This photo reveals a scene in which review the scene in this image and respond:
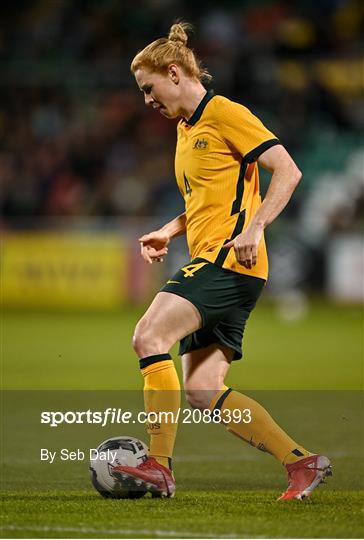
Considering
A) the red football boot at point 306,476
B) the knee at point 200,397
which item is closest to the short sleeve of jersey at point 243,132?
the knee at point 200,397

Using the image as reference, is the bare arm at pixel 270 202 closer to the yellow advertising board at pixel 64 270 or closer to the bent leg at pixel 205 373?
the bent leg at pixel 205 373

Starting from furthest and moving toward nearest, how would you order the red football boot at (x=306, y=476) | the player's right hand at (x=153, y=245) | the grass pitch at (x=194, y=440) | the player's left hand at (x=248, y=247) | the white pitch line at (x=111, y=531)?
1. the player's right hand at (x=153, y=245)
2. the red football boot at (x=306, y=476)
3. the player's left hand at (x=248, y=247)
4. the grass pitch at (x=194, y=440)
5. the white pitch line at (x=111, y=531)

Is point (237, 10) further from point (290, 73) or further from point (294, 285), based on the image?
point (294, 285)

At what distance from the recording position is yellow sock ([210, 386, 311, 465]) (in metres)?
5.88

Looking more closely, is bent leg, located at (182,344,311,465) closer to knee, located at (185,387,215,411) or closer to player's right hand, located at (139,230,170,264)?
knee, located at (185,387,215,411)

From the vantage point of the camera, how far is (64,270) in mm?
19812

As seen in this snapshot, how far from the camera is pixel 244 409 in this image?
596 centimetres

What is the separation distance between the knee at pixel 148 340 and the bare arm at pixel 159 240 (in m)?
0.74

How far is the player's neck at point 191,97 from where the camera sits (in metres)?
6.06

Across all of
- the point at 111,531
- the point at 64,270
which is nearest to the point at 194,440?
the point at 111,531

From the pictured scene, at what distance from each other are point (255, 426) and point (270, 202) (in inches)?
45.5

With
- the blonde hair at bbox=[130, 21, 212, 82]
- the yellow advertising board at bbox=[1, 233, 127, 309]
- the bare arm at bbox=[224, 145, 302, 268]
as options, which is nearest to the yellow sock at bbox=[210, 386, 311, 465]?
the bare arm at bbox=[224, 145, 302, 268]

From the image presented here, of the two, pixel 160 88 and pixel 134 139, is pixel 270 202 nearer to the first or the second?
pixel 160 88

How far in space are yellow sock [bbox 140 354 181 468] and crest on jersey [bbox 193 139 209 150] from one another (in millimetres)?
1086
